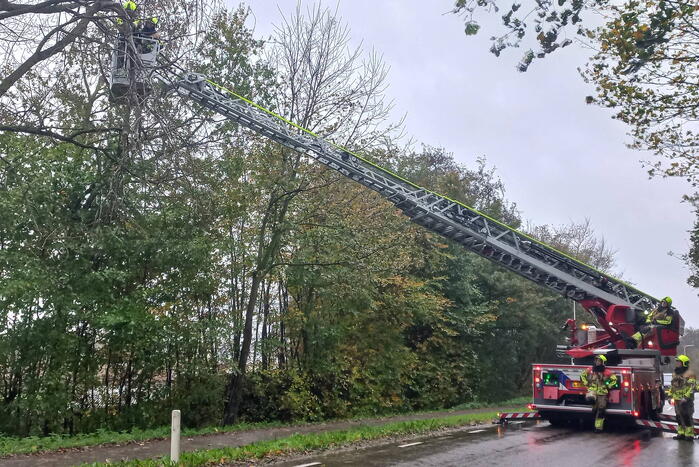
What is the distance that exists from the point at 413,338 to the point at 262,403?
9.46 m

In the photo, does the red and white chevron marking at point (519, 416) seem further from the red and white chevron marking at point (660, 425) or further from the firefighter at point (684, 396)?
the firefighter at point (684, 396)

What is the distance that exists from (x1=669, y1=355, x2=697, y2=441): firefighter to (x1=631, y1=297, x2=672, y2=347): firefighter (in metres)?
1.05

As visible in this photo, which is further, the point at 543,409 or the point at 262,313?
the point at 262,313

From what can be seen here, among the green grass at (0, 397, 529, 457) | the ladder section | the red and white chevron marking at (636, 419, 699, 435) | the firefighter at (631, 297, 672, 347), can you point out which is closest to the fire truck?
the ladder section

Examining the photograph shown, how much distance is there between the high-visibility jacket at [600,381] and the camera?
1367 cm

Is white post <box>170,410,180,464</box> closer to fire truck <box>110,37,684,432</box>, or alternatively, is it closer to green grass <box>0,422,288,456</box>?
green grass <box>0,422,288,456</box>

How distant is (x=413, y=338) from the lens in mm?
25250

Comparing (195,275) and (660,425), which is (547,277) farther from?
(195,275)

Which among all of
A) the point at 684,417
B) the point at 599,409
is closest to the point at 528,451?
the point at 599,409

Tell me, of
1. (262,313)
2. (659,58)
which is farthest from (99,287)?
(659,58)

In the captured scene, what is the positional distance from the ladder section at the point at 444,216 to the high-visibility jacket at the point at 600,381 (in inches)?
89.0

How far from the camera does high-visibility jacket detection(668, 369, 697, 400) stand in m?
13.4

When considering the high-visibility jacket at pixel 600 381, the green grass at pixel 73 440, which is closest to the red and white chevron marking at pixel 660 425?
the high-visibility jacket at pixel 600 381

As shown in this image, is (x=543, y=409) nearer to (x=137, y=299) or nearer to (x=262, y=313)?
(x=262, y=313)
